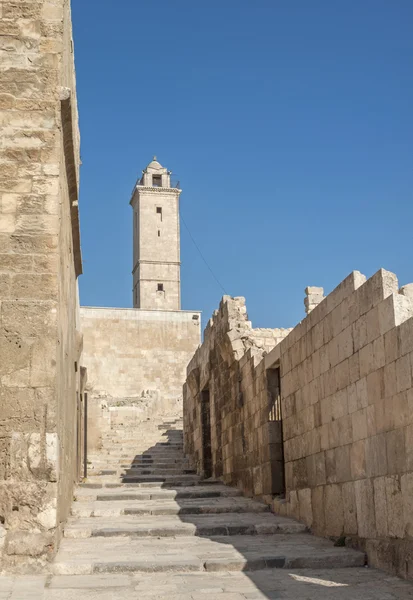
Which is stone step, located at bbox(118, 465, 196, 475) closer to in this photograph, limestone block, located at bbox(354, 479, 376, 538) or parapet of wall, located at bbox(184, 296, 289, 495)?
parapet of wall, located at bbox(184, 296, 289, 495)

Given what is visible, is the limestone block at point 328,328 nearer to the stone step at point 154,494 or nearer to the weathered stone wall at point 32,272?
the weathered stone wall at point 32,272

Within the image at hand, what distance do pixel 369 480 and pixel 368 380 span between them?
850mm

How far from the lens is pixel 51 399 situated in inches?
230

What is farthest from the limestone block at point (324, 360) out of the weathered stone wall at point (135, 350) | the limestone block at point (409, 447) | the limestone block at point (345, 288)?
the weathered stone wall at point (135, 350)

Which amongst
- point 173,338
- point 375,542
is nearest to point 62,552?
point 375,542

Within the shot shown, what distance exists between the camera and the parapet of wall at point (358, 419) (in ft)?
18.0

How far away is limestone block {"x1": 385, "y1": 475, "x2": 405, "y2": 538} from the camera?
5453mm

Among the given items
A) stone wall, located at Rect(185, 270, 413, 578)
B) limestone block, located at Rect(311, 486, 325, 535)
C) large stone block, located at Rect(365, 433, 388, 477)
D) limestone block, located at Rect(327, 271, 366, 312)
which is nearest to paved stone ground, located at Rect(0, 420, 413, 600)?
limestone block, located at Rect(311, 486, 325, 535)

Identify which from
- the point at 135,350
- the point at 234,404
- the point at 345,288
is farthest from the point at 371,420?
the point at 135,350

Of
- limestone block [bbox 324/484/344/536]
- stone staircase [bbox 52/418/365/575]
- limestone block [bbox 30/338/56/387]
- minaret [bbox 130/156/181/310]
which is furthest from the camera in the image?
minaret [bbox 130/156/181/310]

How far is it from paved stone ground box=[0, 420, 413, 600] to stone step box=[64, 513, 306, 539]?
11 millimetres

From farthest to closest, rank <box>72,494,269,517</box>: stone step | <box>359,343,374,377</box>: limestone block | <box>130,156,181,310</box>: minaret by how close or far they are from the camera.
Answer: <box>130,156,181,310</box>: minaret → <box>72,494,269,517</box>: stone step → <box>359,343,374,377</box>: limestone block

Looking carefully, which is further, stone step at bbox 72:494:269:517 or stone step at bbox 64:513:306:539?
stone step at bbox 72:494:269:517

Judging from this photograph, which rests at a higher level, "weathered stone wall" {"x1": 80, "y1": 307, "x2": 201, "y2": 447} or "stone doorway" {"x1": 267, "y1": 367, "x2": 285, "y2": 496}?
"weathered stone wall" {"x1": 80, "y1": 307, "x2": 201, "y2": 447}
